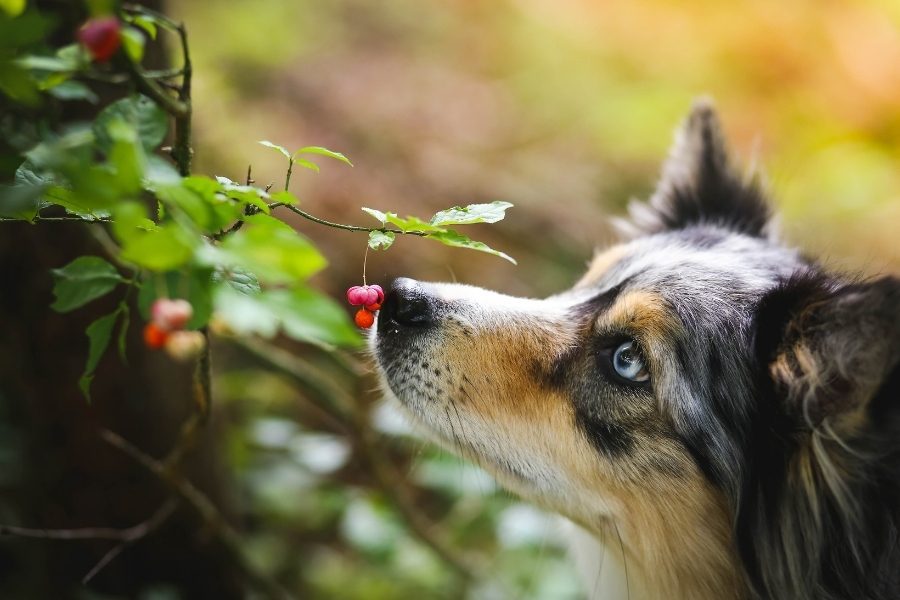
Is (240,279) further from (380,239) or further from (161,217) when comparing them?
(380,239)

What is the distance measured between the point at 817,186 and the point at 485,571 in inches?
199

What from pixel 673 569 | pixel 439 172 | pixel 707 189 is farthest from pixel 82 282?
pixel 439 172

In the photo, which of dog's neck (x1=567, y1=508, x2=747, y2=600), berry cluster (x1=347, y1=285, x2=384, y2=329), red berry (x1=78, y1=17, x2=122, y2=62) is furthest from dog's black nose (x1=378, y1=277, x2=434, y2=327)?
red berry (x1=78, y1=17, x2=122, y2=62)

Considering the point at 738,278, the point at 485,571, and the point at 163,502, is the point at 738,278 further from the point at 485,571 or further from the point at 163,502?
the point at 163,502

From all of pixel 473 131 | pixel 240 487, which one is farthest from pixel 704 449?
pixel 473 131

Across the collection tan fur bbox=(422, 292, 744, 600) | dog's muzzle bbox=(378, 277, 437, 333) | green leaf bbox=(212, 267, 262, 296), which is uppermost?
green leaf bbox=(212, 267, 262, 296)

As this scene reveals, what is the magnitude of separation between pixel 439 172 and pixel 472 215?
4.30m

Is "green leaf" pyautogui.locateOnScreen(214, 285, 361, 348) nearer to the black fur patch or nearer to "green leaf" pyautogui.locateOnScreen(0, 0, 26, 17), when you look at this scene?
"green leaf" pyautogui.locateOnScreen(0, 0, 26, 17)

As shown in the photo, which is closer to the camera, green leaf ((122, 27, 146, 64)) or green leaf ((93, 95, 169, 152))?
green leaf ((122, 27, 146, 64))

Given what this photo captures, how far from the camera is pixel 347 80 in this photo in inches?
259

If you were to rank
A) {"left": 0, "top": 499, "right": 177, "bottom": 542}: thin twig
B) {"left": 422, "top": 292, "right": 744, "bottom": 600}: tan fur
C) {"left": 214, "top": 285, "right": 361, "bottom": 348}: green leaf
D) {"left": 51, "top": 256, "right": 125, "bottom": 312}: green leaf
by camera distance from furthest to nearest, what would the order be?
1. {"left": 422, "top": 292, "right": 744, "bottom": 600}: tan fur
2. {"left": 0, "top": 499, "right": 177, "bottom": 542}: thin twig
3. {"left": 51, "top": 256, "right": 125, "bottom": 312}: green leaf
4. {"left": 214, "top": 285, "right": 361, "bottom": 348}: green leaf

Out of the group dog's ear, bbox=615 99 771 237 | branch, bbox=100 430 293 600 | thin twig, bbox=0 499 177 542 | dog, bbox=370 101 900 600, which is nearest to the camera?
dog, bbox=370 101 900 600

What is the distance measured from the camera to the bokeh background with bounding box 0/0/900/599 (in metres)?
2.86

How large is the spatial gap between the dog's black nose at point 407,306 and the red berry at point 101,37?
1.21 meters
